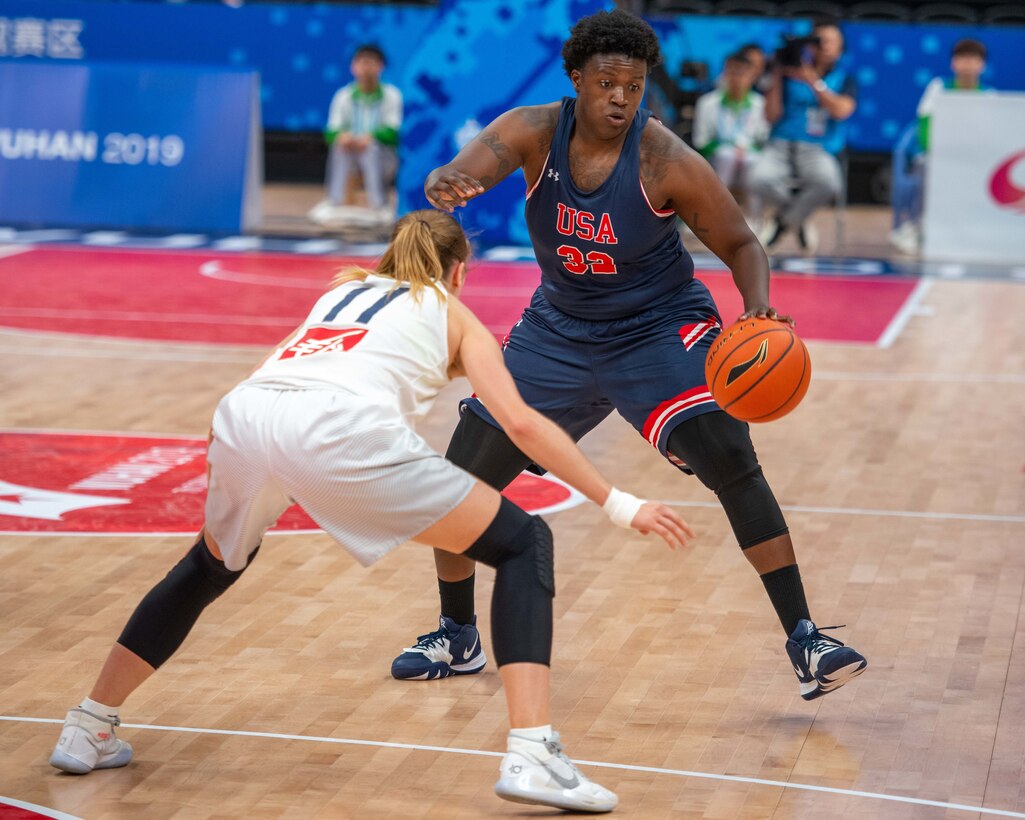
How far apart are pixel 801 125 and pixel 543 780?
11.7m

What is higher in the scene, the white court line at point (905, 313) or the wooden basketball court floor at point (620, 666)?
the wooden basketball court floor at point (620, 666)

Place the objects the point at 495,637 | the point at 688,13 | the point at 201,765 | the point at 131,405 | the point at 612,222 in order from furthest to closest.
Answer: the point at 688,13 < the point at 131,405 < the point at 612,222 < the point at 201,765 < the point at 495,637

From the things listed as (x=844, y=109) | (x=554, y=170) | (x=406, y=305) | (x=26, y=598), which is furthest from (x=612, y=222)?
(x=844, y=109)

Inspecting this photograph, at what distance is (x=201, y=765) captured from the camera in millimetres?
4215

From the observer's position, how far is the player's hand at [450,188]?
184 inches

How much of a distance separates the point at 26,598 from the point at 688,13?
596 inches

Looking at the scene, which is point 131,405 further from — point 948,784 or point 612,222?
point 948,784

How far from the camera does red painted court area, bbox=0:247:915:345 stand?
11.2 meters

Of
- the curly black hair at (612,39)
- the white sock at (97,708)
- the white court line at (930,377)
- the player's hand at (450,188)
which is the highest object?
the curly black hair at (612,39)

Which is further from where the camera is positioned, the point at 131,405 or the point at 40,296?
the point at 40,296

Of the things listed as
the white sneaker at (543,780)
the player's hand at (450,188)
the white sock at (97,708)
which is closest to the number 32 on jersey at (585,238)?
the player's hand at (450,188)

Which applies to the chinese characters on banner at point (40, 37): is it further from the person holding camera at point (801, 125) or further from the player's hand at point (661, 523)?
the player's hand at point (661, 523)

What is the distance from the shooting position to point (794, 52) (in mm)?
14836

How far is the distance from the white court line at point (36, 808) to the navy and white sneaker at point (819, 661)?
6.49 ft
